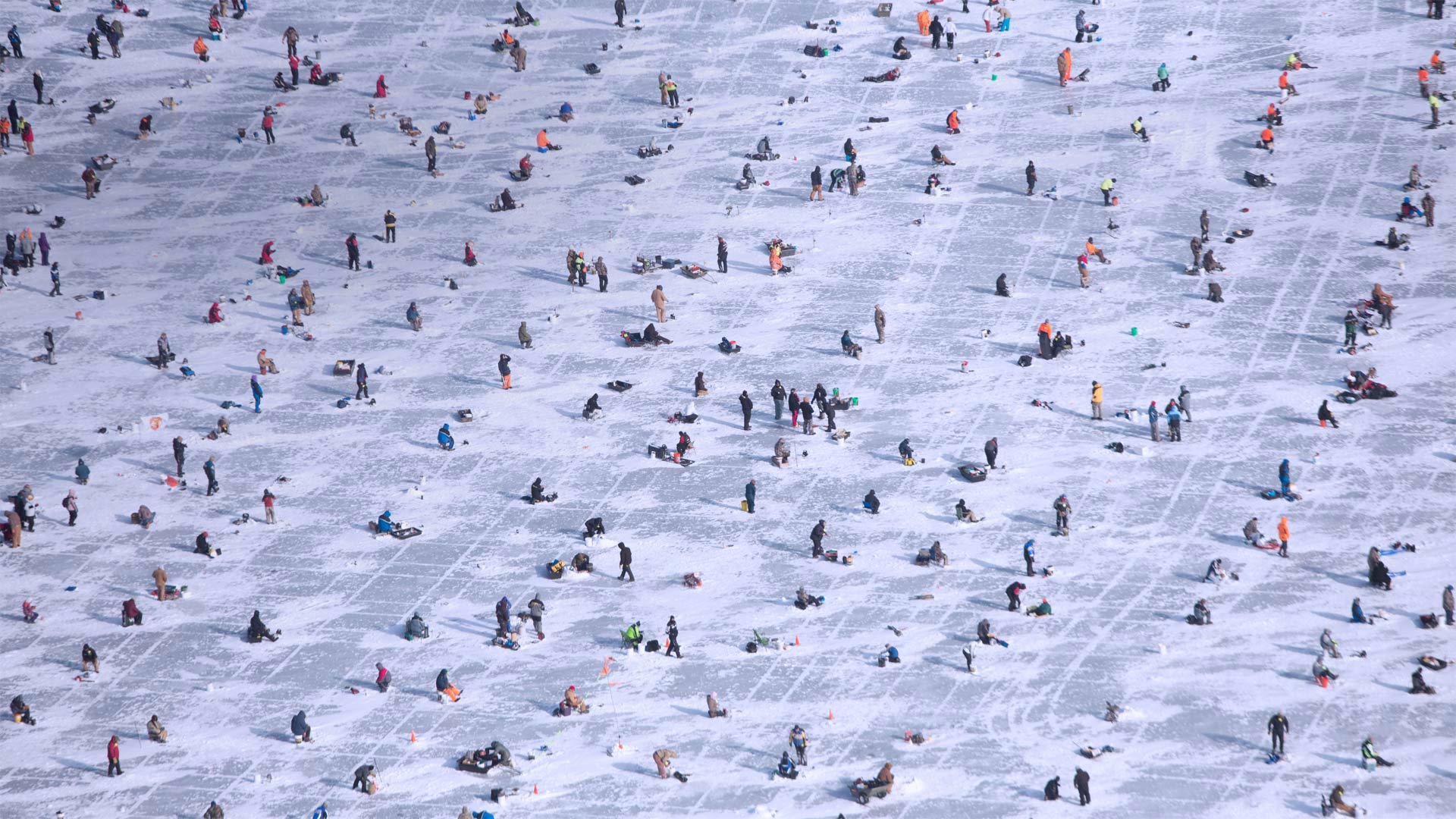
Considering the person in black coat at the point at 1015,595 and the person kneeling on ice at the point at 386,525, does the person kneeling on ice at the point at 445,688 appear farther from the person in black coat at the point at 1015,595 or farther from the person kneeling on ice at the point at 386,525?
the person in black coat at the point at 1015,595

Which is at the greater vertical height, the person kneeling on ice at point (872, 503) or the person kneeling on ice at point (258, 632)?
the person kneeling on ice at point (872, 503)

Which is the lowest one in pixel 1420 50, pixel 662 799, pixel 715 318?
pixel 662 799

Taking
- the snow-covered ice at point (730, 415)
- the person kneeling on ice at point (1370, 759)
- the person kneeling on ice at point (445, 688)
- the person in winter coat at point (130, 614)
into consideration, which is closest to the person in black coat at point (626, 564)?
the snow-covered ice at point (730, 415)

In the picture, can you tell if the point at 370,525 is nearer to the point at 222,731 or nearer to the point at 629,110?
the point at 222,731

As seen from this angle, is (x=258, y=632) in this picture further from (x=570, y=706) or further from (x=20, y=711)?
(x=570, y=706)

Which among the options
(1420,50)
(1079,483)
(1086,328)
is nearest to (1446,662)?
(1079,483)

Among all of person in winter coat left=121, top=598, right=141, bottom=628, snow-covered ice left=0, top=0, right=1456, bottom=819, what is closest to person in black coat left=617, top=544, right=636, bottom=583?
snow-covered ice left=0, top=0, right=1456, bottom=819

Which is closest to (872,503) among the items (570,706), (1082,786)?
(570,706)
